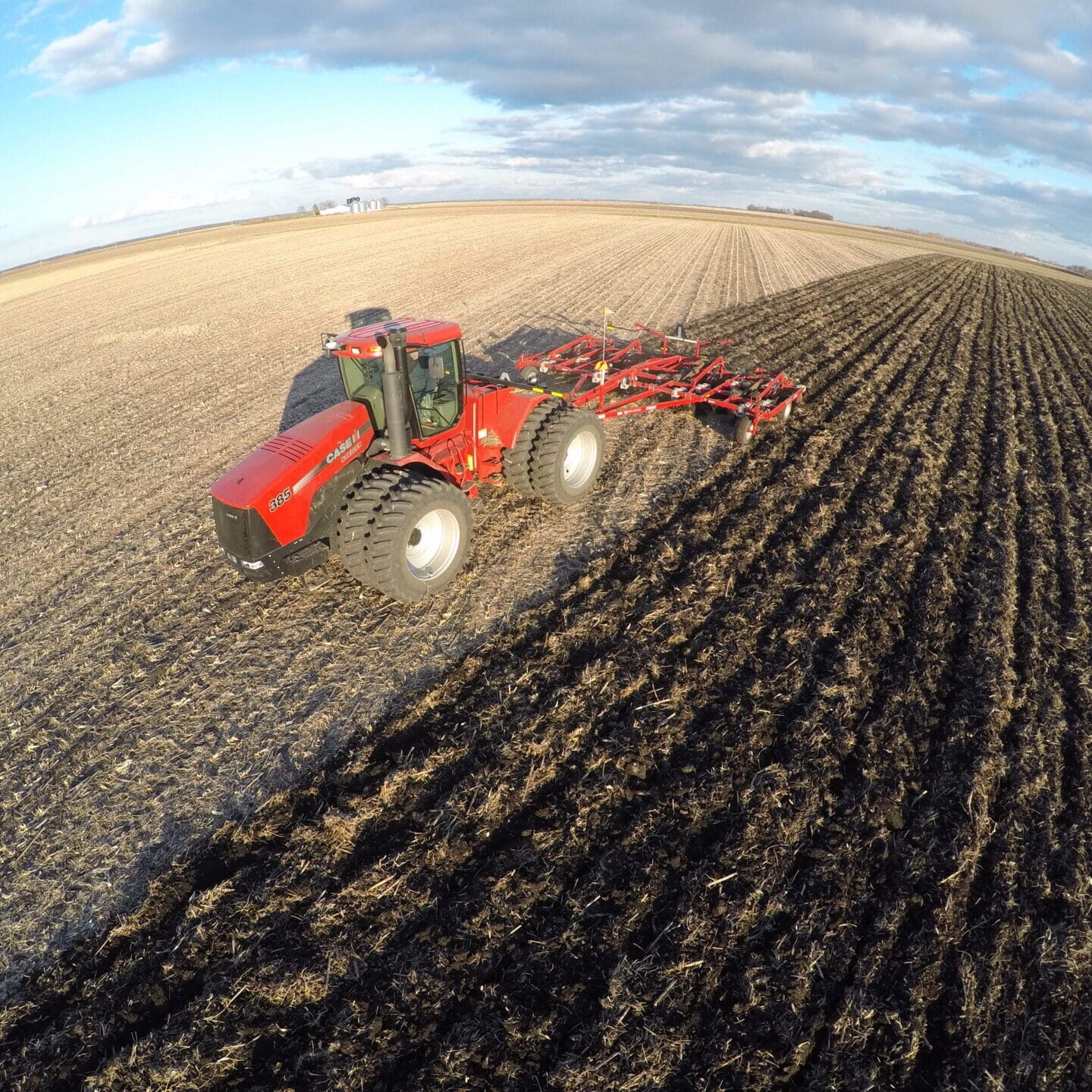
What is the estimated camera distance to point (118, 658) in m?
5.52

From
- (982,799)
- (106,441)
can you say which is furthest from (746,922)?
(106,441)

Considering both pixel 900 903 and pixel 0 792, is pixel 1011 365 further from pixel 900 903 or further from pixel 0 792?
pixel 0 792

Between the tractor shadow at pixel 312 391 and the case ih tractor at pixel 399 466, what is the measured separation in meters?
3.96

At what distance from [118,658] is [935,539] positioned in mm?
8327

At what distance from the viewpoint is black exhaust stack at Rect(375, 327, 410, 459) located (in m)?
5.27

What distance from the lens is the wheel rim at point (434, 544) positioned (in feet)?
19.5

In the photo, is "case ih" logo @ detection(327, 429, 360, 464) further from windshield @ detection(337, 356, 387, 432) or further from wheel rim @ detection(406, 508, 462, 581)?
wheel rim @ detection(406, 508, 462, 581)

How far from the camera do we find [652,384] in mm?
10172

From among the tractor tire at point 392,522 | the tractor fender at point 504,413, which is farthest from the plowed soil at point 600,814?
the tractor fender at point 504,413

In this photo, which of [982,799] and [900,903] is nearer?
[900,903]

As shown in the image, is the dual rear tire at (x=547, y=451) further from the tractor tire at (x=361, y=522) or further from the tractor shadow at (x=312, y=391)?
the tractor shadow at (x=312, y=391)

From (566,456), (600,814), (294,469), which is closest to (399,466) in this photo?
(294,469)

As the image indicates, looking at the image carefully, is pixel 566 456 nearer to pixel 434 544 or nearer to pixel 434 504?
pixel 434 544

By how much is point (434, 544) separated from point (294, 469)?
4.95 ft
